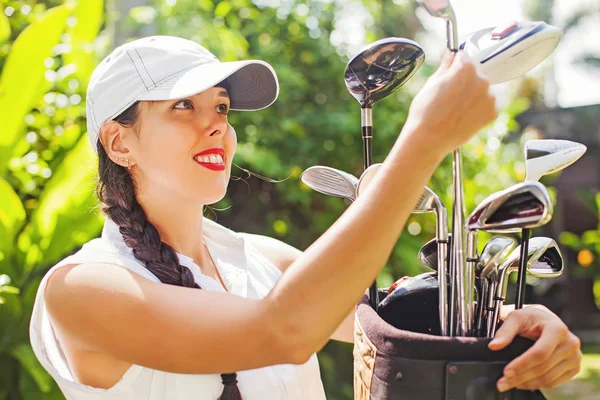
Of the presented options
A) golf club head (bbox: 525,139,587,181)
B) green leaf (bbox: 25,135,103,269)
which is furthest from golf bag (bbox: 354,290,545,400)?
green leaf (bbox: 25,135,103,269)

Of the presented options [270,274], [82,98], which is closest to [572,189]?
[82,98]

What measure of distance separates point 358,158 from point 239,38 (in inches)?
37.0

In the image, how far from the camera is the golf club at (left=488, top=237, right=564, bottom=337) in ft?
4.27

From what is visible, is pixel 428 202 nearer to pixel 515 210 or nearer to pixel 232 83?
pixel 515 210

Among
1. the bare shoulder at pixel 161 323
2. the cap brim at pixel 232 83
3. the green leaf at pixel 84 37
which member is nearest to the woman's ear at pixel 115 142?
the cap brim at pixel 232 83

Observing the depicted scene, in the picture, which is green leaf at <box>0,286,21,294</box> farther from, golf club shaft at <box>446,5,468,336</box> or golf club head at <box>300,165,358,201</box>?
golf club shaft at <box>446,5,468,336</box>

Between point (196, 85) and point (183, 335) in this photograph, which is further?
point (196, 85)

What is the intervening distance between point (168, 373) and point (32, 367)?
5.62 ft

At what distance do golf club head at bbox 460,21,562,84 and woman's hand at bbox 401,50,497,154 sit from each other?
0.24 ft

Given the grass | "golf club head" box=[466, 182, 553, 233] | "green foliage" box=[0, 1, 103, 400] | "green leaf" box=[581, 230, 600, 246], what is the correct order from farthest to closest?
1. "green leaf" box=[581, 230, 600, 246]
2. the grass
3. "green foliage" box=[0, 1, 103, 400]
4. "golf club head" box=[466, 182, 553, 233]

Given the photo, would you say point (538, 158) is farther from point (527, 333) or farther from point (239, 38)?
point (239, 38)

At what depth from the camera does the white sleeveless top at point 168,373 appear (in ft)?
4.82

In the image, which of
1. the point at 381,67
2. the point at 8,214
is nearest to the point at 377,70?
the point at 381,67

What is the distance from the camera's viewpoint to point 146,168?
162 centimetres
